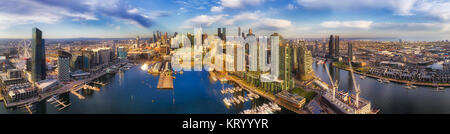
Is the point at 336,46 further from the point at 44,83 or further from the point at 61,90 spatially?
the point at 44,83

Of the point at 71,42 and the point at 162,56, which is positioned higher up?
the point at 71,42

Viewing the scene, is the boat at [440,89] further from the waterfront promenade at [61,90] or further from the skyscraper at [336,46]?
the waterfront promenade at [61,90]

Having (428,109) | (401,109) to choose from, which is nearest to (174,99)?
(401,109)

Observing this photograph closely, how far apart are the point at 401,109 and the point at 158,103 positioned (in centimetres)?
696

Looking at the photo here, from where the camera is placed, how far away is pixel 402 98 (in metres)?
6.71

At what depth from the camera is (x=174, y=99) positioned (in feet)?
21.9

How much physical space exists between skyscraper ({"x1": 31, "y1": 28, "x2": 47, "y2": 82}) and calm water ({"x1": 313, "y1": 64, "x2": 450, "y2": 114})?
472 inches

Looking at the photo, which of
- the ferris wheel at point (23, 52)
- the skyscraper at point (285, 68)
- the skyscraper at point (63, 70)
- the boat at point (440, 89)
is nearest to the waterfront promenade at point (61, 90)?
the skyscraper at point (63, 70)

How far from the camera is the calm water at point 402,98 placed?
18.8 ft

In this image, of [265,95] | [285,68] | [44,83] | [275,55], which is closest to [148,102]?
[265,95]

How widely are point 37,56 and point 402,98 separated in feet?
44.1

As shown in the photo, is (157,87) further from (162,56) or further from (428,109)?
(162,56)

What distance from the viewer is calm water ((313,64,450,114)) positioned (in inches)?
226
